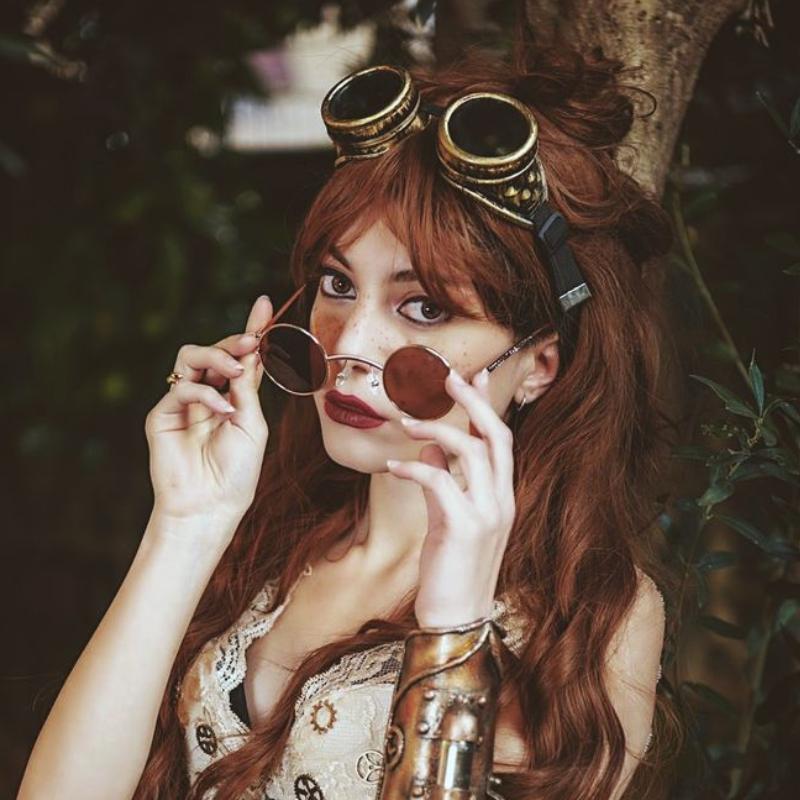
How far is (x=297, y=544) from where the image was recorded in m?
1.81

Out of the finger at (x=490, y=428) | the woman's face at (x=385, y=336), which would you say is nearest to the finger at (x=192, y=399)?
the woman's face at (x=385, y=336)

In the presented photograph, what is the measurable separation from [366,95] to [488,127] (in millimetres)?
180

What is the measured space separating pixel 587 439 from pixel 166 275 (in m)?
2.00

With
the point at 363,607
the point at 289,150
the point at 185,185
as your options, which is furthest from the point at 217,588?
the point at 289,150

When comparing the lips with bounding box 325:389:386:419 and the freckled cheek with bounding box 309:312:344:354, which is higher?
the freckled cheek with bounding box 309:312:344:354

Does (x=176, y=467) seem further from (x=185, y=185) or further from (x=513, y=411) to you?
(x=185, y=185)

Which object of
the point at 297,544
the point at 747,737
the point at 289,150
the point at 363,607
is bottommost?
the point at 747,737

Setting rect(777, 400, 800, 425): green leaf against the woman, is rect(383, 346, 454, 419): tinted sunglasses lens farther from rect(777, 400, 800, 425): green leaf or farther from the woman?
rect(777, 400, 800, 425): green leaf

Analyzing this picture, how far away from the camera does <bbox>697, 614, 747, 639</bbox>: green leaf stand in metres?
1.78

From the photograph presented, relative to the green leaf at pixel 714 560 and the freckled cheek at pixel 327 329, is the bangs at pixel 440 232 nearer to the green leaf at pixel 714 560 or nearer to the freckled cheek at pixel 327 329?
the freckled cheek at pixel 327 329

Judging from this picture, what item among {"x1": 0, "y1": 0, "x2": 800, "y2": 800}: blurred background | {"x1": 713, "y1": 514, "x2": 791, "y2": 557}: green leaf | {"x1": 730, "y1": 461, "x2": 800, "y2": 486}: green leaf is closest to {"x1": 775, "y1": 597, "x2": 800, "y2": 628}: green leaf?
{"x1": 0, "y1": 0, "x2": 800, "y2": 800}: blurred background

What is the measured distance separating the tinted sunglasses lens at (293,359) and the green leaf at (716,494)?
497mm

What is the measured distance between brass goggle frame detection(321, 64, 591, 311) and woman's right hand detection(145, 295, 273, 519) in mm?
261

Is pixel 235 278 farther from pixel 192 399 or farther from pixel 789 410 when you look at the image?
pixel 789 410
